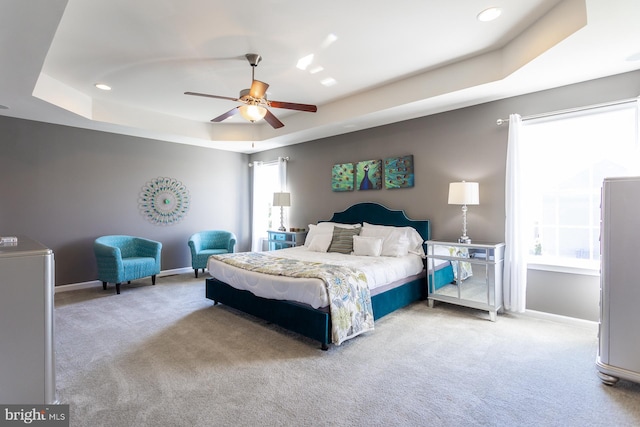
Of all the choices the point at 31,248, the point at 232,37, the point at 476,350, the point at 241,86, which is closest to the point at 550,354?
the point at 476,350

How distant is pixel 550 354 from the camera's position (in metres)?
2.72

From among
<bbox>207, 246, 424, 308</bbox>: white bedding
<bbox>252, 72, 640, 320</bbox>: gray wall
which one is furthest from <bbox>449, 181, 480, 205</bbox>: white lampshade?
<bbox>207, 246, 424, 308</bbox>: white bedding

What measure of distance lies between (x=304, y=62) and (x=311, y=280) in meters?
2.38

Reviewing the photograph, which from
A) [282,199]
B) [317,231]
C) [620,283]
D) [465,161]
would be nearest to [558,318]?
[620,283]

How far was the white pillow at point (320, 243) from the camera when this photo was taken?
4820mm

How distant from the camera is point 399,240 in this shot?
14.1ft

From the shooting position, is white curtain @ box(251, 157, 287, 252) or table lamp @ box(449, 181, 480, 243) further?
white curtain @ box(251, 157, 287, 252)

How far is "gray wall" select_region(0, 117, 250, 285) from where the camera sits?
4.54 m

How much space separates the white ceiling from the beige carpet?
2.62 metres

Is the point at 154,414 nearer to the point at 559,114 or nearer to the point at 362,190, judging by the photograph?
the point at 362,190

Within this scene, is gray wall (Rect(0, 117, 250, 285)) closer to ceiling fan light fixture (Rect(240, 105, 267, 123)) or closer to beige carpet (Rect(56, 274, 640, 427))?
beige carpet (Rect(56, 274, 640, 427))

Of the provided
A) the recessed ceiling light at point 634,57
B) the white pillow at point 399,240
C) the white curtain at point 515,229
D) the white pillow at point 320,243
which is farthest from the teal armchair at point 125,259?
the recessed ceiling light at point 634,57

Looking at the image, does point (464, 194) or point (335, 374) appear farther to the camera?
point (464, 194)

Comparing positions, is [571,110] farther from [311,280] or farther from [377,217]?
[311,280]
